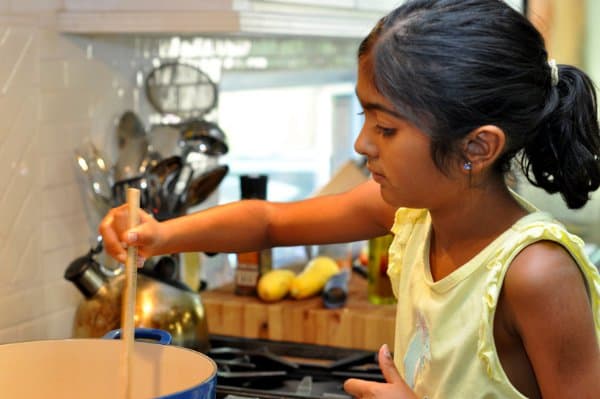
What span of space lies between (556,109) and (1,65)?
0.82 meters

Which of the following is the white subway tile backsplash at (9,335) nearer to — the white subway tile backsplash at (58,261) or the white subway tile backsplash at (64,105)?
the white subway tile backsplash at (58,261)

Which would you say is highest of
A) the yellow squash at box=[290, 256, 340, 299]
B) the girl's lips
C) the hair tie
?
the hair tie

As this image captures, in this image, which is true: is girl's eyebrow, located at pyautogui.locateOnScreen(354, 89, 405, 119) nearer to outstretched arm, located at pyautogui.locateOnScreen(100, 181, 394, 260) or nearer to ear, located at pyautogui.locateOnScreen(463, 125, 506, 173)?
ear, located at pyautogui.locateOnScreen(463, 125, 506, 173)

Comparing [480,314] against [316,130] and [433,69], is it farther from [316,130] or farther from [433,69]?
[316,130]

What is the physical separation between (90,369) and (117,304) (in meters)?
0.46

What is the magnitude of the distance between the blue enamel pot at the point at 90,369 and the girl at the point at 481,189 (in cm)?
12

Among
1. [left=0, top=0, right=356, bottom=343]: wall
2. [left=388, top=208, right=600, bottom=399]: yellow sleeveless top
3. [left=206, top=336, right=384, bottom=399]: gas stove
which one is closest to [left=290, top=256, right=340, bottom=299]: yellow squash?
[left=206, top=336, right=384, bottom=399]: gas stove

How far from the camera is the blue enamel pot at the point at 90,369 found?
3.78 ft

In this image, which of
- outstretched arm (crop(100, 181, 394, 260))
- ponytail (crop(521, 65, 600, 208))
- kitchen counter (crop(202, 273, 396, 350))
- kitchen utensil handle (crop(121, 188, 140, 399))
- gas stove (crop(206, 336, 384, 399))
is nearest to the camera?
kitchen utensil handle (crop(121, 188, 140, 399))

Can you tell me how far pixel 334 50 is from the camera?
297cm

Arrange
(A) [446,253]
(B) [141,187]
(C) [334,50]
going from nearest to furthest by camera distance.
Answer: (A) [446,253] < (B) [141,187] < (C) [334,50]

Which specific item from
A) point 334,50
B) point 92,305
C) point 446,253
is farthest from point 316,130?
point 446,253

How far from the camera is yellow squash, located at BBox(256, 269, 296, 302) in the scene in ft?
6.43

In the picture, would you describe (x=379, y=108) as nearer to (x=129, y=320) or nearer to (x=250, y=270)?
(x=129, y=320)
